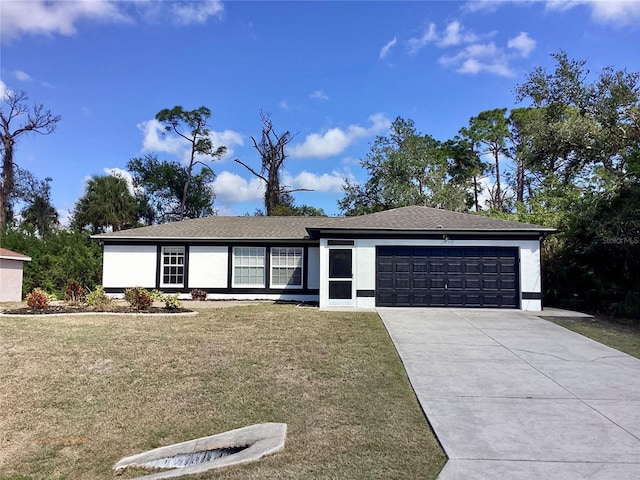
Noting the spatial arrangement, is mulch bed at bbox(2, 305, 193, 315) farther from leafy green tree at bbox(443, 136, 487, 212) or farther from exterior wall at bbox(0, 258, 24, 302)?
leafy green tree at bbox(443, 136, 487, 212)

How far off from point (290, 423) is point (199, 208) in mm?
33673

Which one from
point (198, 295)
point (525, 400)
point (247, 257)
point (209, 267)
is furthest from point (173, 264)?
point (525, 400)

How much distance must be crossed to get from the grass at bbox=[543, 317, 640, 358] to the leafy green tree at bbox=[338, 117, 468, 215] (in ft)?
53.8

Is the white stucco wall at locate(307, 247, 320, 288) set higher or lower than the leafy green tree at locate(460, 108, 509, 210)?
lower

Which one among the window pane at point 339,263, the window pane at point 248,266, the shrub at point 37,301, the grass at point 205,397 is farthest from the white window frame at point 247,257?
the grass at point 205,397

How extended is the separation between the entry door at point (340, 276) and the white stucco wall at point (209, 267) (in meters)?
5.00

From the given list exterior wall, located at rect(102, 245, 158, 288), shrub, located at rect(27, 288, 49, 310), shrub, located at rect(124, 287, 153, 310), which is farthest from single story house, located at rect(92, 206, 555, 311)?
shrub, located at rect(27, 288, 49, 310)

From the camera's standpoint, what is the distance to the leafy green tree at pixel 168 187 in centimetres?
3559

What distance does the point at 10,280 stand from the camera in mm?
16531

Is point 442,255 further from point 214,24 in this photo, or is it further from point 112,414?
point 112,414

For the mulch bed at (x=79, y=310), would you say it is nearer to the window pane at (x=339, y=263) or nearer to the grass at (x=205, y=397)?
the grass at (x=205, y=397)

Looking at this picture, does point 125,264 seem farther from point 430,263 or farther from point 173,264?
point 430,263

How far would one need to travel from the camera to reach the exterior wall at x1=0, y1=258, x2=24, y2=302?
16.1m

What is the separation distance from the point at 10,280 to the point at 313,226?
463 inches
